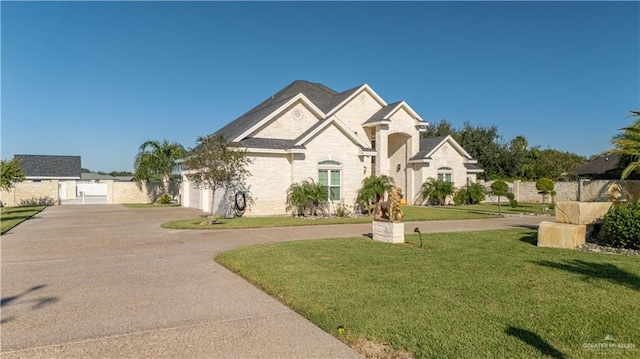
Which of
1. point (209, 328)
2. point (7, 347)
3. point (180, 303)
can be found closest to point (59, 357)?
point (7, 347)

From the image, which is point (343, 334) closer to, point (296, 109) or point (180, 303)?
point (180, 303)

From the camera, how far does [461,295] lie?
6324 millimetres

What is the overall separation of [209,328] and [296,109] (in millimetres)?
20260

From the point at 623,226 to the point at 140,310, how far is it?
448 inches

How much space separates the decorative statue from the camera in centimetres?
1205

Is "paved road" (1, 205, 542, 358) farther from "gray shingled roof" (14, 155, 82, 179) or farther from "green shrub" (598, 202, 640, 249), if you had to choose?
"gray shingled roof" (14, 155, 82, 179)

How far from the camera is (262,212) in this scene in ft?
71.4

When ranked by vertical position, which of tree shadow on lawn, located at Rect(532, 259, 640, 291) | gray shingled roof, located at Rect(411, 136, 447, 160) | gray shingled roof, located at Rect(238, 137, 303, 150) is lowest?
tree shadow on lawn, located at Rect(532, 259, 640, 291)

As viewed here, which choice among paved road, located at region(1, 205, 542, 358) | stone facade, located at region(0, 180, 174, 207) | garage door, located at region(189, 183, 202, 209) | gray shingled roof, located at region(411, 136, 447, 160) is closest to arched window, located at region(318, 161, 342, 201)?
garage door, located at region(189, 183, 202, 209)

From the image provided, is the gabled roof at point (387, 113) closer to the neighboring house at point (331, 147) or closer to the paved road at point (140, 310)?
the neighboring house at point (331, 147)

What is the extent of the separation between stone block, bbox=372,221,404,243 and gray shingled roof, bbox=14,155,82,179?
43.6 m

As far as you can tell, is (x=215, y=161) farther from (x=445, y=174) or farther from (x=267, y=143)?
(x=445, y=174)

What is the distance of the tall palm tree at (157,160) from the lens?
116 feet

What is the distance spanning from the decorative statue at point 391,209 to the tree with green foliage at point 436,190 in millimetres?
19017
